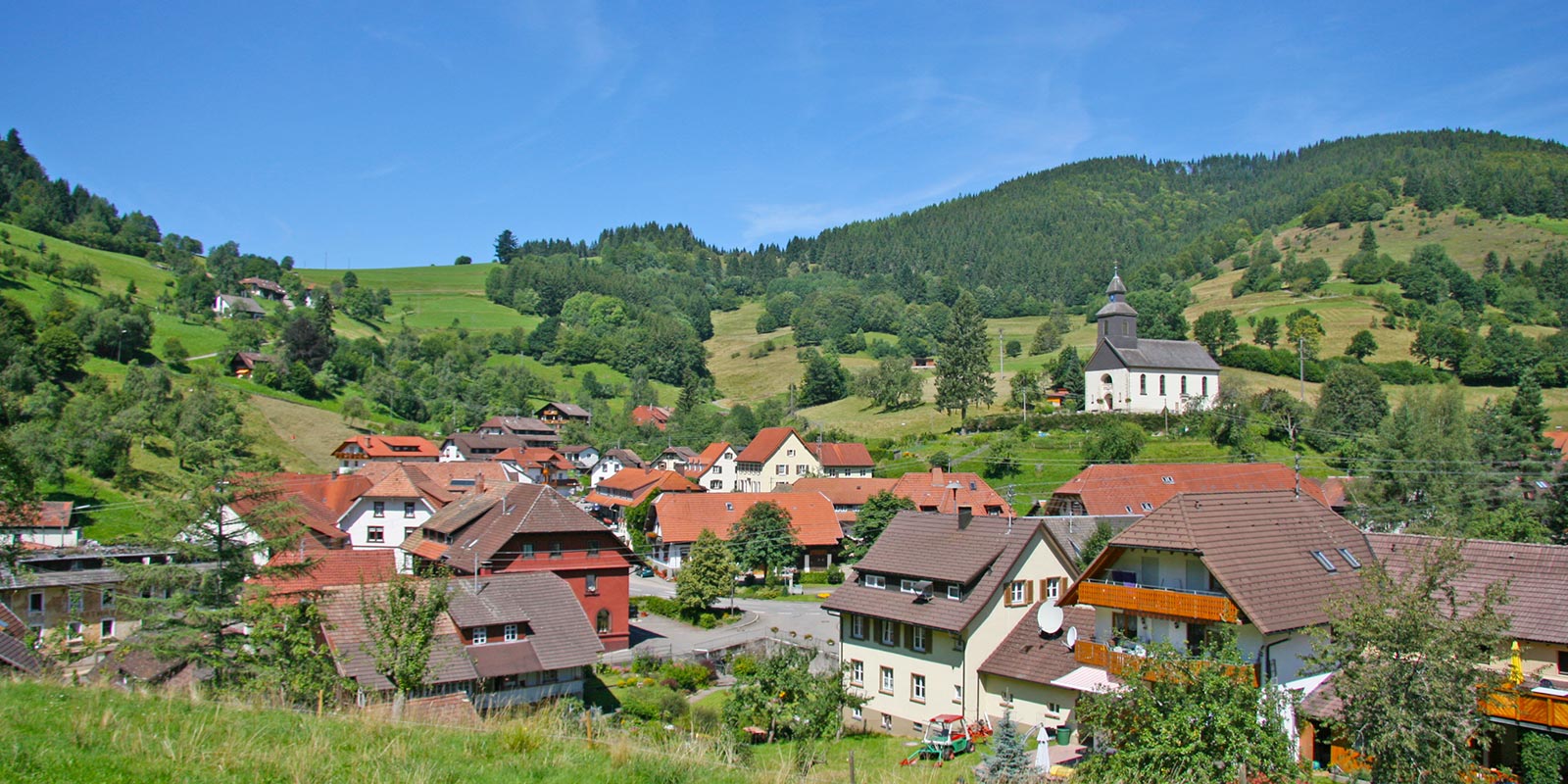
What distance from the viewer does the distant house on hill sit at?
118m

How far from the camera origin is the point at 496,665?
86.8 feet

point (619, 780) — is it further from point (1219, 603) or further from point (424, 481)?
point (424, 481)

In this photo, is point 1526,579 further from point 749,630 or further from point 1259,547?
point 749,630

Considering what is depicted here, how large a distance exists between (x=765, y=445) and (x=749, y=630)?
4045 centimetres

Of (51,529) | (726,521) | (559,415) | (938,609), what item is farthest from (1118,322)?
(51,529)

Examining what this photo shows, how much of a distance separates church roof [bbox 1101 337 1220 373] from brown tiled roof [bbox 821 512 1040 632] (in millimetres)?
59499

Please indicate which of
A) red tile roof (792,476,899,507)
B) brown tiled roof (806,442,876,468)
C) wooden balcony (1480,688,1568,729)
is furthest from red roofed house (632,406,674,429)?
wooden balcony (1480,688,1568,729)

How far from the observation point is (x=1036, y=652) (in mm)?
24984

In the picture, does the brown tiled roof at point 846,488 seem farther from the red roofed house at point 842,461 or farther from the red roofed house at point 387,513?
the red roofed house at point 387,513

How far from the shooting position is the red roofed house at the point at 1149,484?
55.5 meters

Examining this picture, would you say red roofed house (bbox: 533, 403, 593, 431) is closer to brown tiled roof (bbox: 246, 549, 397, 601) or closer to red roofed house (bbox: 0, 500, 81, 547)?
red roofed house (bbox: 0, 500, 81, 547)

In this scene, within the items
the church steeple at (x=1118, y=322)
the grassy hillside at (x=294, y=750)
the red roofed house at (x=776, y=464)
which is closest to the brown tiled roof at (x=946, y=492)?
the red roofed house at (x=776, y=464)

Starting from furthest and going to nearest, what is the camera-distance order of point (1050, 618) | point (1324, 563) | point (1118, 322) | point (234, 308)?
point (234, 308) → point (1118, 322) → point (1050, 618) → point (1324, 563)

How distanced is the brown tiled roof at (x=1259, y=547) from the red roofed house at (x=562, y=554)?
2001 centimetres
